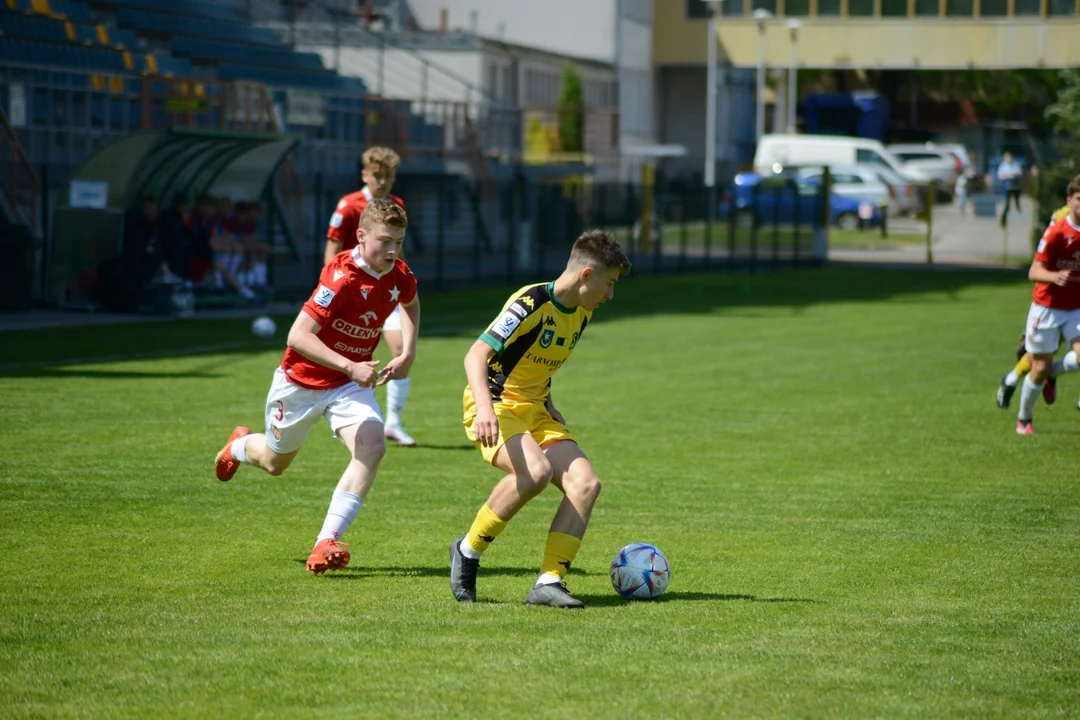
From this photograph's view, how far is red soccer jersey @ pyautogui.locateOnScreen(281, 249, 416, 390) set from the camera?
25.5 feet

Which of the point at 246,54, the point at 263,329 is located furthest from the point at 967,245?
the point at 263,329

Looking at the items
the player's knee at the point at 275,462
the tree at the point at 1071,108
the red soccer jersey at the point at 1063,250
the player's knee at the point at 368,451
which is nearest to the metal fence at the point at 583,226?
the tree at the point at 1071,108

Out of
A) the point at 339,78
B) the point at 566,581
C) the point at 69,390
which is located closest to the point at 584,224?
the point at 339,78

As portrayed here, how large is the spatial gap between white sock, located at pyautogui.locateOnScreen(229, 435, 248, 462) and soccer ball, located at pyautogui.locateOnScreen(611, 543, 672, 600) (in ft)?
7.89

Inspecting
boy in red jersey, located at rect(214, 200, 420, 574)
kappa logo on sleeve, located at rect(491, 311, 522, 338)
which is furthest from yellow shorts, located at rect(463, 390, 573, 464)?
boy in red jersey, located at rect(214, 200, 420, 574)

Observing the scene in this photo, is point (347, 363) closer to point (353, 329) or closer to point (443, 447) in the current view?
point (353, 329)

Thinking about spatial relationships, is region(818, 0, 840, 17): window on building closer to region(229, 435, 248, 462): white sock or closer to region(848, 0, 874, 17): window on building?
region(848, 0, 874, 17): window on building

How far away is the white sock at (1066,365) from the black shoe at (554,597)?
7.22 m

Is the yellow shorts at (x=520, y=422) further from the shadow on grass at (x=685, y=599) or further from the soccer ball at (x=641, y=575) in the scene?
the shadow on grass at (x=685, y=599)

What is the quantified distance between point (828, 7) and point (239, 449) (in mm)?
62941

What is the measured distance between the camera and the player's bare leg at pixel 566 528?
22.9 ft

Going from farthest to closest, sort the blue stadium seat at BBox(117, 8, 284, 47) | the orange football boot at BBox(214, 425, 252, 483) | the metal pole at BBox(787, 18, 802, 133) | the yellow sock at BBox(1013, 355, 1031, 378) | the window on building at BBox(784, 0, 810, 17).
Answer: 1. the window on building at BBox(784, 0, 810, 17)
2. the metal pole at BBox(787, 18, 802, 133)
3. the blue stadium seat at BBox(117, 8, 284, 47)
4. the yellow sock at BBox(1013, 355, 1031, 378)
5. the orange football boot at BBox(214, 425, 252, 483)

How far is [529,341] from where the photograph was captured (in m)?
7.14

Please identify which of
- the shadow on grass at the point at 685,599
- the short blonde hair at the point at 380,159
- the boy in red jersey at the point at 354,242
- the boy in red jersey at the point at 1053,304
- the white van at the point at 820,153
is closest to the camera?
the shadow on grass at the point at 685,599
